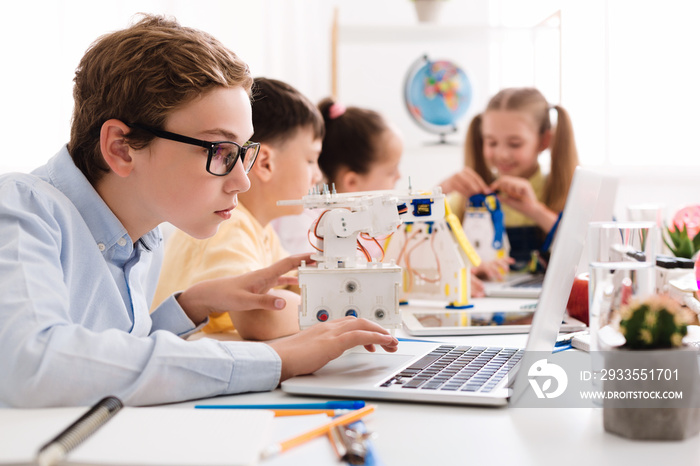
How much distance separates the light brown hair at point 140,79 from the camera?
0.90m

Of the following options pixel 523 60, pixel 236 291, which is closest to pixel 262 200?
pixel 236 291

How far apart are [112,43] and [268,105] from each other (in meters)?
0.68

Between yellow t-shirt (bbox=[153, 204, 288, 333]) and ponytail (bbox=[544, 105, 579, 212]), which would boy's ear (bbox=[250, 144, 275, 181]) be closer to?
yellow t-shirt (bbox=[153, 204, 288, 333])

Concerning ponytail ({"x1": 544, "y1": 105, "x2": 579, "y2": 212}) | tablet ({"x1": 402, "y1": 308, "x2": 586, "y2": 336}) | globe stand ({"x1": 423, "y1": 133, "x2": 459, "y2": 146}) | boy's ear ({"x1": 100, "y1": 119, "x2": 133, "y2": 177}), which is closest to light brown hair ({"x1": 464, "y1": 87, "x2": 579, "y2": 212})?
ponytail ({"x1": 544, "y1": 105, "x2": 579, "y2": 212})

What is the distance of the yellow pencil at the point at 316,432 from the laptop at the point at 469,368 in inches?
2.7

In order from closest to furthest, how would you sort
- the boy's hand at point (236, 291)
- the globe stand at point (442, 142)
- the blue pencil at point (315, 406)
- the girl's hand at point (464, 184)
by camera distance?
1. the blue pencil at point (315, 406)
2. the boy's hand at point (236, 291)
3. the girl's hand at point (464, 184)
4. the globe stand at point (442, 142)

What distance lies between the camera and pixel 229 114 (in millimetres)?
937

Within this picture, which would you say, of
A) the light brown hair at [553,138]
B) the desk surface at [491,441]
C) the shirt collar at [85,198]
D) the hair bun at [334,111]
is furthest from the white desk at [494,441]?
the light brown hair at [553,138]

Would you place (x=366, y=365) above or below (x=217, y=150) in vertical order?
below

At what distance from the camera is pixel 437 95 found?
11.0ft

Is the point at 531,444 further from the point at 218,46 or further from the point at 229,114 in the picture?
the point at 218,46

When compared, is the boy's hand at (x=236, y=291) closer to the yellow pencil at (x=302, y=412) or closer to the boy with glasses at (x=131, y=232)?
the boy with glasses at (x=131, y=232)

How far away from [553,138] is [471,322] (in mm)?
1371

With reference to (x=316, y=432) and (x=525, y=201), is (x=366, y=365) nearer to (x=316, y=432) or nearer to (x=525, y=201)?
(x=316, y=432)
